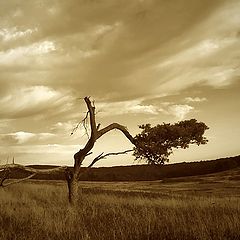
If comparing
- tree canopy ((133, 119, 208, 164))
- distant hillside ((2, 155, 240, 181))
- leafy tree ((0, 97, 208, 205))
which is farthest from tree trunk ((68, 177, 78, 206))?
distant hillside ((2, 155, 240, 181))

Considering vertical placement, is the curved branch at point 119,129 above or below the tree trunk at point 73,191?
above

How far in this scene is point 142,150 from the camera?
55.1ft

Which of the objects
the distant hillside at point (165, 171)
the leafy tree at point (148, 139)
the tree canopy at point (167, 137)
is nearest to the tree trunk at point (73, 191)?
the leafy tree at point (148, 139)

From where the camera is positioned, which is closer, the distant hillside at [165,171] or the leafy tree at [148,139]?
the leafy tree at [148,139]

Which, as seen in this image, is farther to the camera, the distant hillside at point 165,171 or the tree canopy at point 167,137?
the distant hillside at point 165,171

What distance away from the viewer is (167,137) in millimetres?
16312

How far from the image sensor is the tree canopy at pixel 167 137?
15.9 meters

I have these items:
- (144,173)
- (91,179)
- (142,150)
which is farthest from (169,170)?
(142,150)

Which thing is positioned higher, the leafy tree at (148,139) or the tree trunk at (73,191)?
the leafy tree at (148,139)

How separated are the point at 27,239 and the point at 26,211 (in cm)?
538

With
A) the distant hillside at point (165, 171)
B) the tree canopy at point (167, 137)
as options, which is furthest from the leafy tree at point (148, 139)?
the distant hillside at point (165, 171)

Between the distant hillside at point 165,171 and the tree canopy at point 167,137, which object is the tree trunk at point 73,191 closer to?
the tree canopy at point 167,137

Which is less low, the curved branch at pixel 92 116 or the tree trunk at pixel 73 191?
the curved branch at pixel 92 116

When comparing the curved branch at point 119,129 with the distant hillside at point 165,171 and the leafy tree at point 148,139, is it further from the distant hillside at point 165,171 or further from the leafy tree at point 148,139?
the distant hillside at point 165,171
